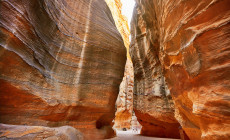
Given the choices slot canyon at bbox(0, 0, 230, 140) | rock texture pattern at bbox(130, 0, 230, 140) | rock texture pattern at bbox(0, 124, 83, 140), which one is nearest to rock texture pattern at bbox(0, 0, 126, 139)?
slot canyon at bbox(0, 0, 230, 140)

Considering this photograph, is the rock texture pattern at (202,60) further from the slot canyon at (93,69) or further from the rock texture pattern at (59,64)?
the rock texture pattern at (59,64)

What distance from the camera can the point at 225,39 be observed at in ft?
7.92

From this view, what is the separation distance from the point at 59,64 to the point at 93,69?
159cm

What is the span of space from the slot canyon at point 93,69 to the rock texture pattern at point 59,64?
0.03 m

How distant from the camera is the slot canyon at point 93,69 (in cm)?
259

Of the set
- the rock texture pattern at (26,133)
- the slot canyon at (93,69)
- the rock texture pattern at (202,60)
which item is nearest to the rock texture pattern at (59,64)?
the slot canyon at (93,69)

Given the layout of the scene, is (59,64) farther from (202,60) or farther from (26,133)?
(202,60)

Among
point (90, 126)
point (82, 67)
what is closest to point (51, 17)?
point (82, 67)

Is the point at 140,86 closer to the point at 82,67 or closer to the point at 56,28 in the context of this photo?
the point at 82,67

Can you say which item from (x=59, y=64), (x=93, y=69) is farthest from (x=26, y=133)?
(x=93, y=69)

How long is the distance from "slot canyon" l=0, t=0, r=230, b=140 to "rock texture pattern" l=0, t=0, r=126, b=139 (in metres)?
0.03

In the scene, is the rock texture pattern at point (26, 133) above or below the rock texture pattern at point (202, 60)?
below

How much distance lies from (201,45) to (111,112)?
205 inches

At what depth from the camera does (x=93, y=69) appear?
20.5ft
